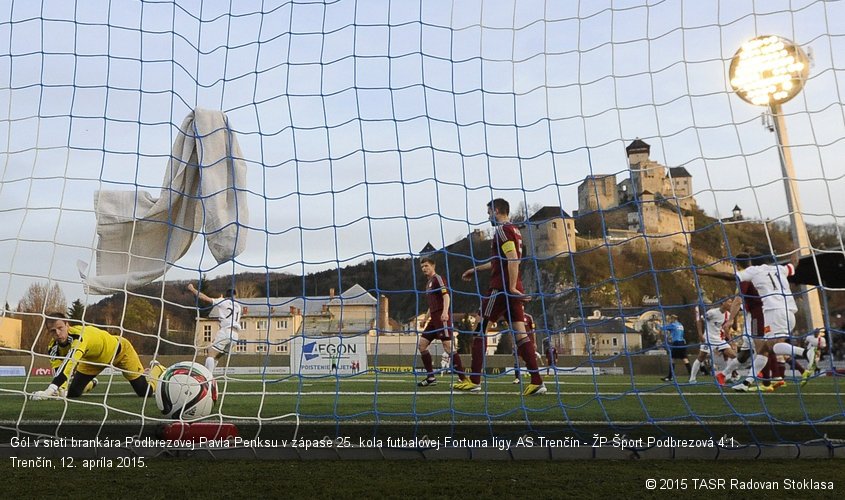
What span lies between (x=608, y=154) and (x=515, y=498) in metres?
2.80

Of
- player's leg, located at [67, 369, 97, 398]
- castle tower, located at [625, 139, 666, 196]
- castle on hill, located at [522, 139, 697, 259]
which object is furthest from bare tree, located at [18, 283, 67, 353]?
castle tower, located at [625, 139, 666, 196]

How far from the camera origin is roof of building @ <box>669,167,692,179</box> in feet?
15.2

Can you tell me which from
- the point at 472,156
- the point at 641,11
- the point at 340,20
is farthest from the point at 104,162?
the point at 641,11

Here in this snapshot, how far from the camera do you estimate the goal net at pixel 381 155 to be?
418cm

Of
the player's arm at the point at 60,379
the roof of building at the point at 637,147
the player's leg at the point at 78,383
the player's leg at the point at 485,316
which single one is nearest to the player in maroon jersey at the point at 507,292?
the player's leg at the point at 485,316

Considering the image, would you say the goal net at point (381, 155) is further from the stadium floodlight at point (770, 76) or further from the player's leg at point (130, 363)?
the player's leg at point (130, 363)

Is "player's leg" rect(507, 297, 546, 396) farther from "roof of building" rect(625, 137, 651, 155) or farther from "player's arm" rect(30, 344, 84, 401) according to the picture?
"player's arm" rect(30, 344, 84, 401)

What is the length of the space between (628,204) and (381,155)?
1820 millimetres

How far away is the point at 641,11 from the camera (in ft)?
16.6

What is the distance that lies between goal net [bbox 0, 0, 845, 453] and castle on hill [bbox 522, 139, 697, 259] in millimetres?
31

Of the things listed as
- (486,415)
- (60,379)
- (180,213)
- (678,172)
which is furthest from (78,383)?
(678,172)

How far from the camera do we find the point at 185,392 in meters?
4.24

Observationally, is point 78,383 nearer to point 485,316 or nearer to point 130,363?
point 130,363

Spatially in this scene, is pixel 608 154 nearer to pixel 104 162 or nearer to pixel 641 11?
pixel 641 11
